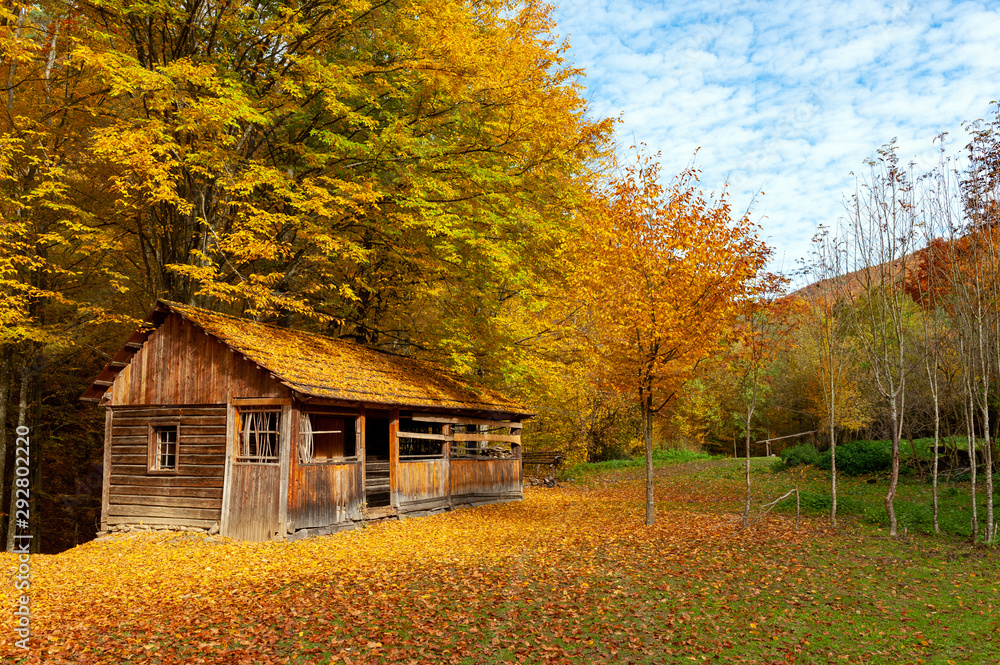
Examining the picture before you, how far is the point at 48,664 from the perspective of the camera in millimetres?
6754

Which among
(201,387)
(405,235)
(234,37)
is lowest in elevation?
(201,387)

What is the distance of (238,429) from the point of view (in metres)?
15.1

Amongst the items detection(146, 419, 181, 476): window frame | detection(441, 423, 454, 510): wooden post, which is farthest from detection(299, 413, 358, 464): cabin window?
detection(146, 419, 181, 476): window frame

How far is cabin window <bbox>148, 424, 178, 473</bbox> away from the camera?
1585 cm

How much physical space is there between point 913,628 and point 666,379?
787 centimetres

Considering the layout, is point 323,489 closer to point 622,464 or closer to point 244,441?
point 244,441

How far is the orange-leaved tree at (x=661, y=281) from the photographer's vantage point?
49.1 ft

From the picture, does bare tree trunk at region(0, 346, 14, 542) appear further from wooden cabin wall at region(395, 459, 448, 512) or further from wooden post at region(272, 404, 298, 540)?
wooden cabin wall at region(395, 459, 448, 512)

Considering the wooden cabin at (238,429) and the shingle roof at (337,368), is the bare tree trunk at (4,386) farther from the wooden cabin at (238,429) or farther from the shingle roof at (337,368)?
the shingle roof at (337,368)

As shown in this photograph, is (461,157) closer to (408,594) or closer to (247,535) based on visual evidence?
(247,535)

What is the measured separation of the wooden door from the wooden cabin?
2 centimetres

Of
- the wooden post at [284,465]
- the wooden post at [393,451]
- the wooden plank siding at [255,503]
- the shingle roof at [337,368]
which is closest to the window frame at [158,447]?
the wooden plank siding at [255,503]

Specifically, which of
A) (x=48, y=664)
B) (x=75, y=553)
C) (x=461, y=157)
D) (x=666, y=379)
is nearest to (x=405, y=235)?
(x=461, y=157)

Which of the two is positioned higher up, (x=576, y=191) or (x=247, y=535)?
(x=576, y=191)
